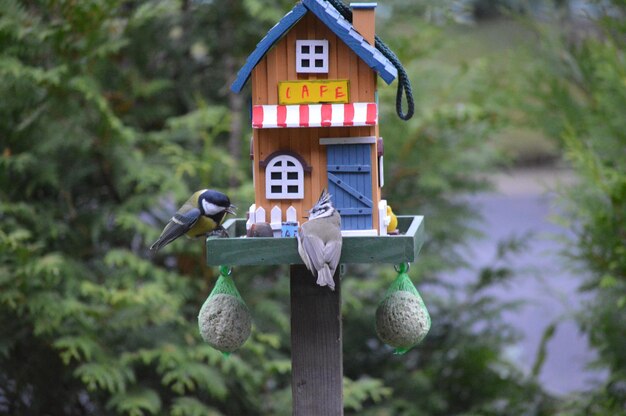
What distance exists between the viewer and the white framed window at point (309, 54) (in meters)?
1.77

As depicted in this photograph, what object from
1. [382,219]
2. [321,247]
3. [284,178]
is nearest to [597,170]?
[382,219]

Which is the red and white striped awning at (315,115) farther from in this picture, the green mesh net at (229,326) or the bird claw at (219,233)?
the green mesh net at (229,326)

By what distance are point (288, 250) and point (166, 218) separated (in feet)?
5.64

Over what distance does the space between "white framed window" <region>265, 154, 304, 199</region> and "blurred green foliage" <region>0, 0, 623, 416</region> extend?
1160 millimetres

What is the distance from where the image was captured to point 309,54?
177 centimetres

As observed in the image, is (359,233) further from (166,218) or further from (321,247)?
(166,218)

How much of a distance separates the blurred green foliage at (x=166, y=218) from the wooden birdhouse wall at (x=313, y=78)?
4.01ft

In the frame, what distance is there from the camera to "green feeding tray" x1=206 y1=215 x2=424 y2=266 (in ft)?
5.57

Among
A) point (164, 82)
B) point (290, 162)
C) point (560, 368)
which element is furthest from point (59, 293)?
point (560, 368)

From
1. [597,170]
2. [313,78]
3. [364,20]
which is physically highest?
[364,20]

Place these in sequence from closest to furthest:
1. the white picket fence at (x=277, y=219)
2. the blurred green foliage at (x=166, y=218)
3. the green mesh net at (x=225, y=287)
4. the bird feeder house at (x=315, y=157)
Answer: the bird feeder house at (x=315, y=157) → the white picket fence at (x=277, y=219) → the green mesh net at (x=225, y=287) → the blurred green foliage at (x=166, y=218)

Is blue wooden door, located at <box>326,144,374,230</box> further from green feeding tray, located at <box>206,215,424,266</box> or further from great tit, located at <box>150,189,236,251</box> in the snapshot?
great tit, located at <box>150,189,236,251</box>

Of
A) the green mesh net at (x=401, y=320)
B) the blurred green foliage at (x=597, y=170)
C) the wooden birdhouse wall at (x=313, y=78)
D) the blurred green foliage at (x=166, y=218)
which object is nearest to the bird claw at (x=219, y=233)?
the wooden birdhouse wall at (x=313, y=78)

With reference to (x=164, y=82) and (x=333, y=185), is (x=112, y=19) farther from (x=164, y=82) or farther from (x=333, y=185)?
(x=333, y=185)
